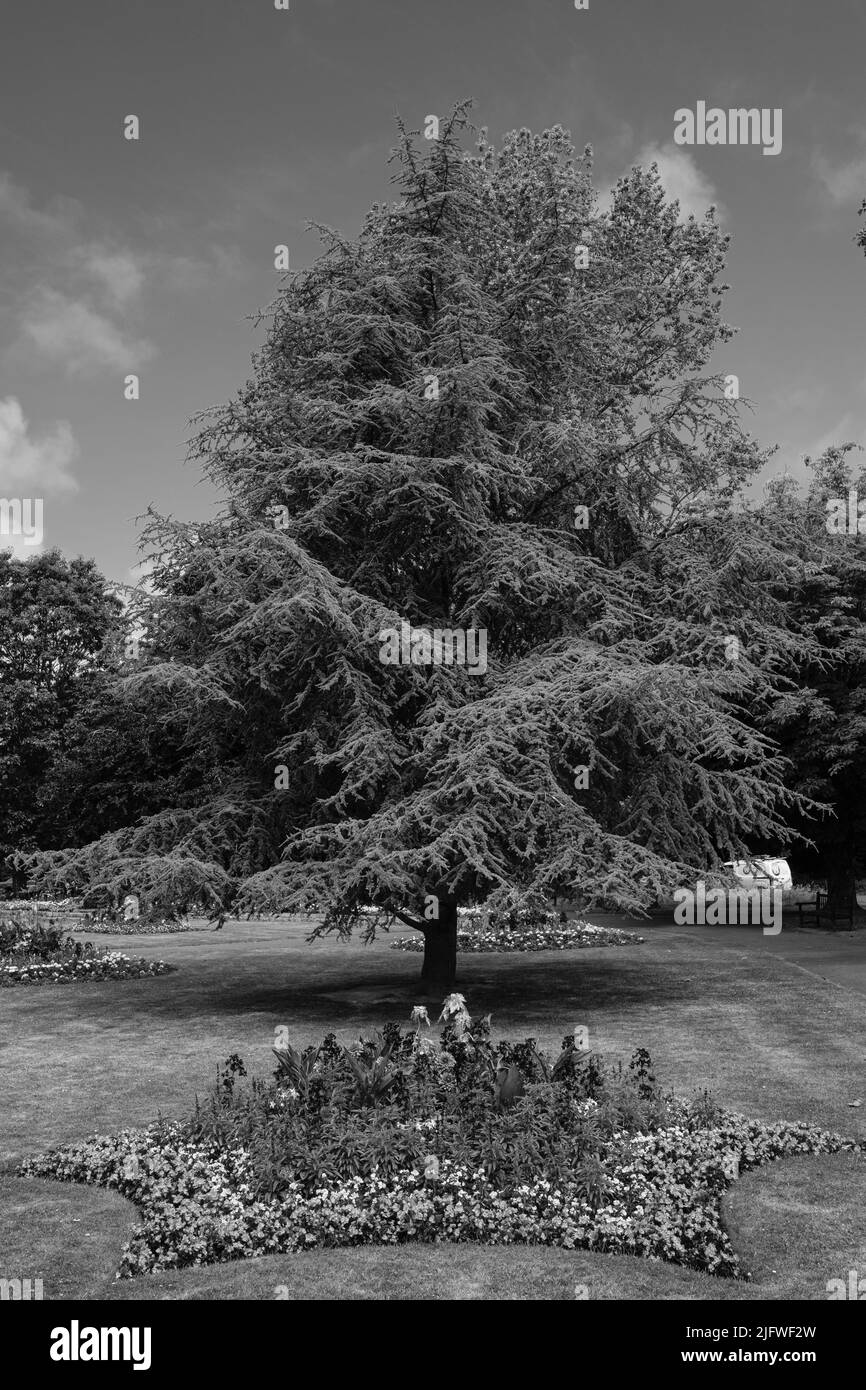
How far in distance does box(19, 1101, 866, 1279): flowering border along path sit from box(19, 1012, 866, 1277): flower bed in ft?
0.04

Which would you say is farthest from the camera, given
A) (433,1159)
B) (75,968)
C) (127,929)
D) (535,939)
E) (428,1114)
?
(127,929)

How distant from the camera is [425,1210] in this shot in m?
7.57

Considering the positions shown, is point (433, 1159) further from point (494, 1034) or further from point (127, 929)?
point (127, 929)

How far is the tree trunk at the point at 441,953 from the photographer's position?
1798cm

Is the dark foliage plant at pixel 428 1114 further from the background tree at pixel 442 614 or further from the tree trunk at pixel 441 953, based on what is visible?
the tree trunk at pixel 441 953

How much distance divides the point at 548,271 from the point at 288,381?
4.57m

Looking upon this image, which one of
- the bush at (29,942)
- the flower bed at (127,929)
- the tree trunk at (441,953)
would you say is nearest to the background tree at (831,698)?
the tree trunk at (441,953)

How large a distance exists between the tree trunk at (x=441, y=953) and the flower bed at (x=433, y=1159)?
7792mm

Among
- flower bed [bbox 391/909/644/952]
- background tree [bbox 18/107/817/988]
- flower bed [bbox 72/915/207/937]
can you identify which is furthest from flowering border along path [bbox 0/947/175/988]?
flower bed [bbox 72/915/207/937]

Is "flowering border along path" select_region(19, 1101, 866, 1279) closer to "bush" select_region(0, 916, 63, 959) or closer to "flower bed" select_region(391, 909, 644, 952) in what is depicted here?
"bush" select_region(0, 916, 63, 959)

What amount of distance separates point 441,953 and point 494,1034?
3.40 metres

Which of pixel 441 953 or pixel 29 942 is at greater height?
pixel 441 953

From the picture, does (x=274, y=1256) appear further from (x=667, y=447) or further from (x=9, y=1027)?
(x=667, y=447)

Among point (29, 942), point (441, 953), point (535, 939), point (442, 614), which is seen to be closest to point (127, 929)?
point (29, 942)
